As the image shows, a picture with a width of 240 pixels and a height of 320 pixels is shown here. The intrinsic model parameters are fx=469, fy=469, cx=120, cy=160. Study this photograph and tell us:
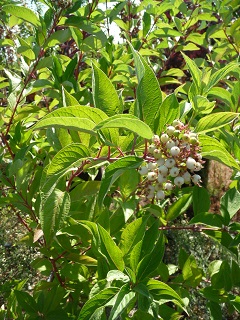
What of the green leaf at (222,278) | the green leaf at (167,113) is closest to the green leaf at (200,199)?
the green leaf at (222,278)

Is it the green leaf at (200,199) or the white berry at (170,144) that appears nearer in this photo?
the white berry at (170,144)

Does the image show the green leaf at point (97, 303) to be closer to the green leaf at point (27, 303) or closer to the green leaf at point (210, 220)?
the green leaf at point (210, 220)

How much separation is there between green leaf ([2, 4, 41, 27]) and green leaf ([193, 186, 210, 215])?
692 millimetres

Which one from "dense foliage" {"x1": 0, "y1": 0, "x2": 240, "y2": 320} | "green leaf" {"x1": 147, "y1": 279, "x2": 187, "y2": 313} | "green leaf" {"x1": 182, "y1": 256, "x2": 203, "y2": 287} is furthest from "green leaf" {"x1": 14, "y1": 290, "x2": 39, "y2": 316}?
"green leaf" {"x1": 147, "y1": 279, "x2": 187, "y2": 313}

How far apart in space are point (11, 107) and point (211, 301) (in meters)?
0.80

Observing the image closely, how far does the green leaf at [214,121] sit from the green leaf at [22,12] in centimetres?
74

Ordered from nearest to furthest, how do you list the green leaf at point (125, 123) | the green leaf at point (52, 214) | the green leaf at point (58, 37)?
the green leaf at point (125, 123)
the green leaf at point (52, 214)
the green leaf at point (58, 37)

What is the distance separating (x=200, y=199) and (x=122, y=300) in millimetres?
464

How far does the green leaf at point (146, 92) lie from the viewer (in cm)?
82

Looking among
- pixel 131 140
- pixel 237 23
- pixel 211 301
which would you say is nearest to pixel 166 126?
pixel 131 140

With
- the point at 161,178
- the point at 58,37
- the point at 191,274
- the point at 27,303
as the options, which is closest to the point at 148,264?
the point at 161,178

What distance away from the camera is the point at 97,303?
2.82ft

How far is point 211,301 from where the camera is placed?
1.31 meters

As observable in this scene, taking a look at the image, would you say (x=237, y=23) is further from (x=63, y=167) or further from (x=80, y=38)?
(x=63, y=167)
